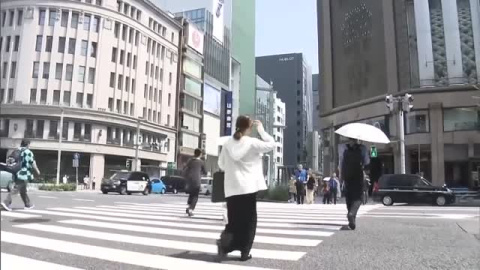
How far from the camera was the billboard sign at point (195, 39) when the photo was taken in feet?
207

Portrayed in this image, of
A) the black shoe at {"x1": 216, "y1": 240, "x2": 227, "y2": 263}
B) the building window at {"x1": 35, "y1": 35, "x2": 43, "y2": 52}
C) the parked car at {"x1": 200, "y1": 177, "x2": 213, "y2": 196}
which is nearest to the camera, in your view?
the building window at {"x1": 35, "y1": 35, "x2": 43, "y2": 52}

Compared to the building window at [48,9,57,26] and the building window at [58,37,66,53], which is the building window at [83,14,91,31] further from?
the building window at [48,9,57,26]

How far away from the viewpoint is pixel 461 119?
34.2m

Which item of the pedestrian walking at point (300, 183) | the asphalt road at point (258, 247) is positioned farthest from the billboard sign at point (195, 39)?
the asphalt road at point (258, 247)

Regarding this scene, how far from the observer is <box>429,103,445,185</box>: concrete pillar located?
3384cm

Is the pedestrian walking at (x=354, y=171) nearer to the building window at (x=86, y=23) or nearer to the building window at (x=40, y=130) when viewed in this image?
the building window at (x=86, y=23)

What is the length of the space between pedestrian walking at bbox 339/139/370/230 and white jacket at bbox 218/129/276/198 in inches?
131

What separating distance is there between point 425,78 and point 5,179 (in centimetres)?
3673

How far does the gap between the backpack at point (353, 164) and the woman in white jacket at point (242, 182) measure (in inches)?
131

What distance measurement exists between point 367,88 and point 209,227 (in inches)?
1311

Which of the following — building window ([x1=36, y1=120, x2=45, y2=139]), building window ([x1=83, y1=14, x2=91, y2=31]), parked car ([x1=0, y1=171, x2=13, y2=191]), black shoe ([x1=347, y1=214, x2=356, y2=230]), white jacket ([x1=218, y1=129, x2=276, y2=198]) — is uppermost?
building window ([x1=83, y1=14, x2=91, y2=31])

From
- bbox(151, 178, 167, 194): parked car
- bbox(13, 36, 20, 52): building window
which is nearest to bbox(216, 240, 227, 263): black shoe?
bbox(13, 36, 20, 52): building window

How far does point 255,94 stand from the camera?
290 ft

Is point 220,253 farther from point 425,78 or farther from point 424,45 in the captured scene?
point 424,45
